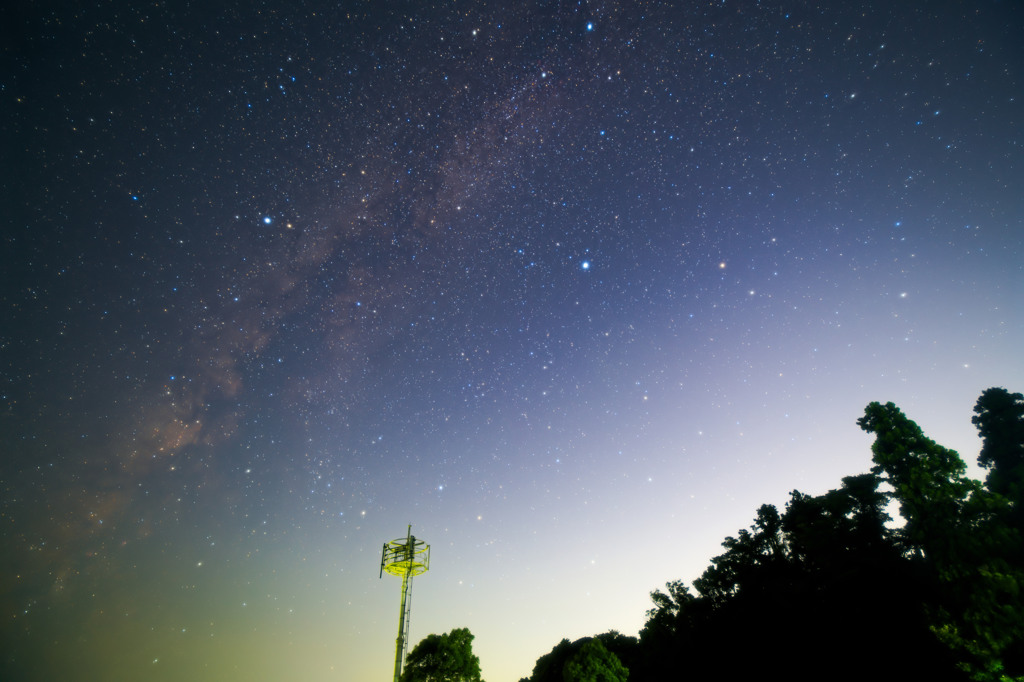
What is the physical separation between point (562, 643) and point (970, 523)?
62.5 metres

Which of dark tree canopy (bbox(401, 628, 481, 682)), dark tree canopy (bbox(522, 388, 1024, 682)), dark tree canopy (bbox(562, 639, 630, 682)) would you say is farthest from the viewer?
dark tree canopy (bbox(562, 639, 630, 682))

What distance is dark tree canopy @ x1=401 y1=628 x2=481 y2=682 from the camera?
81.6 ft

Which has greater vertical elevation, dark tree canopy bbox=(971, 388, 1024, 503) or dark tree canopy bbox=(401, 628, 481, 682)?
dark tree canopy bbox=(971, 388, 1024, 503)

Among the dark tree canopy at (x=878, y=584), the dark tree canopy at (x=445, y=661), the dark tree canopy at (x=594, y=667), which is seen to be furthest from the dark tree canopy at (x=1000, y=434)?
the dark tree canopy at (x=445, y=661)

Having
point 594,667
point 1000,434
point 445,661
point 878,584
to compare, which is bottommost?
point 594,667

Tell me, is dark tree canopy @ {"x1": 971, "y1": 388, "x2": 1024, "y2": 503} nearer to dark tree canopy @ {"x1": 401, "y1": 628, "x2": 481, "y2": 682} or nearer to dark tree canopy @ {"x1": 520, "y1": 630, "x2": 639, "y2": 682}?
dark tree canopy @ {"x1": 520, "y1": 630, "x2": 639, "y2": 682}

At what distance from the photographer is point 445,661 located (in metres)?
25.0

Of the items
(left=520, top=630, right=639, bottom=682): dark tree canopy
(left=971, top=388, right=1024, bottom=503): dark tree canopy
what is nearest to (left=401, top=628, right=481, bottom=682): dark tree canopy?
(left=520, top=630, right=639, bottom=682): dark tree canopy

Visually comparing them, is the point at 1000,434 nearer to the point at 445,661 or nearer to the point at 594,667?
the point at 594,667

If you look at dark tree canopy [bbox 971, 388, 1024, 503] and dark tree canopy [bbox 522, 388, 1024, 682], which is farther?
dark tree canopy [bbox 971, 388, 1024, 503]

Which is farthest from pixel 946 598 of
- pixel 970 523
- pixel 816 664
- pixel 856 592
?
pixel 816 664

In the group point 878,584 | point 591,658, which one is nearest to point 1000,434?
point 878,584

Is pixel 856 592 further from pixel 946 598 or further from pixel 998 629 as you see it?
pixel 998 629

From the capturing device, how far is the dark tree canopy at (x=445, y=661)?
24.9 meters
